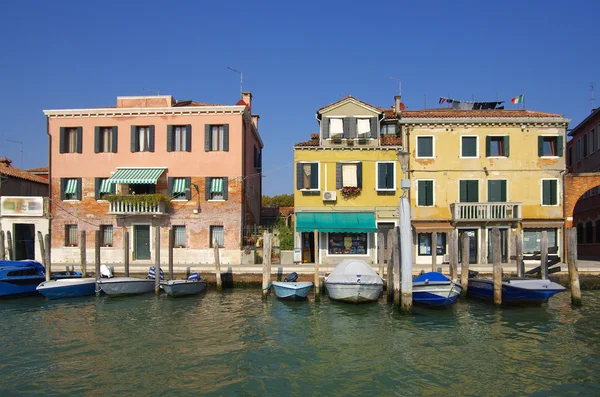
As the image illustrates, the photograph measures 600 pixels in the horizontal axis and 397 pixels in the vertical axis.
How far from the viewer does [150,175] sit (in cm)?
2559

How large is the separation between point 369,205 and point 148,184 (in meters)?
11.6

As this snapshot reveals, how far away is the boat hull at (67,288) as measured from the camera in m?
19.3

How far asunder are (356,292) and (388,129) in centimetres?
1214

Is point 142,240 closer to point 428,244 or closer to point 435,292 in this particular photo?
point 428,244

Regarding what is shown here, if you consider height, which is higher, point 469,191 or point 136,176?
point 136,176

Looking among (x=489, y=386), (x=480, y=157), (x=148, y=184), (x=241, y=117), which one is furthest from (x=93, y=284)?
(x=480, y=157)

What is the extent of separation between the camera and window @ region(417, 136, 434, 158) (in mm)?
25812

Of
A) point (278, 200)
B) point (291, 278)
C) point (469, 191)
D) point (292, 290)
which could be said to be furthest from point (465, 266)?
point (278, 200)

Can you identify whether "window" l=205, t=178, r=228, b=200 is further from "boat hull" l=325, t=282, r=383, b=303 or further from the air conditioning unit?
"boat hull" l=325, t=282, r=383, b=303

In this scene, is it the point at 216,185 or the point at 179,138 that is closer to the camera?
the point at 216,185

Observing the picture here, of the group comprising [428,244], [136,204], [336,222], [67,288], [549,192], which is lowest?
[67,288]

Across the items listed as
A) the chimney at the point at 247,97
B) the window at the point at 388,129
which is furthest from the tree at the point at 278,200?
the window at the point at 388,129

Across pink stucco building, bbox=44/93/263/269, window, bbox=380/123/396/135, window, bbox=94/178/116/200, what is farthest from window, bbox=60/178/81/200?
window, bbox=380/123/396/135

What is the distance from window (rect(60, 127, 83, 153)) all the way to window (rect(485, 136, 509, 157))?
21.3m
